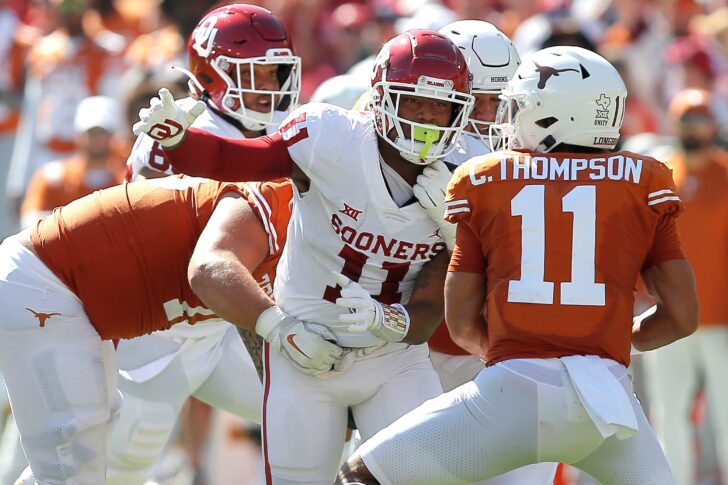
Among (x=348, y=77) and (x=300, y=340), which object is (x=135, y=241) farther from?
(x=348, y=77)

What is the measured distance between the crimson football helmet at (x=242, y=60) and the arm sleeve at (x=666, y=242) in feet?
6.00

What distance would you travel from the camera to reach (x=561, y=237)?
4.04m

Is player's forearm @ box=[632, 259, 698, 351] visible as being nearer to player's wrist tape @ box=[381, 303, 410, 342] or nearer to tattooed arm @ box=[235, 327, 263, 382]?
player's wrist tape @ box=[381, 303, 410, 342]

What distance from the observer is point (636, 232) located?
13.4 feet

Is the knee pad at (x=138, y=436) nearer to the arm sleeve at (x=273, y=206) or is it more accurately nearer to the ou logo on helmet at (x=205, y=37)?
the arm sleeve at (x=273, y=206)

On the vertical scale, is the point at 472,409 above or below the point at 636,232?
below

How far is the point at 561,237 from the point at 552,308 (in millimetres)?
195

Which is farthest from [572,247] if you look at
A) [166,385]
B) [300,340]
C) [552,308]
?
[166,385]

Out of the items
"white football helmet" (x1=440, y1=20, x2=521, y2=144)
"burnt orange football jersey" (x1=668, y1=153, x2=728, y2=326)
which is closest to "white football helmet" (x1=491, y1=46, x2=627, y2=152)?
"white football helmet" (x1=440, y1=20, x2=521, y2=144)

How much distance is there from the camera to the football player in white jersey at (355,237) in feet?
14.6

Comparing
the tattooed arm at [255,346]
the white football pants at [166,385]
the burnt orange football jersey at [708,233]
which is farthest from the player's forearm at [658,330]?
the burnt orange football jersey at [708,233]

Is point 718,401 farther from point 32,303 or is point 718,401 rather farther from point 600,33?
point 32,303

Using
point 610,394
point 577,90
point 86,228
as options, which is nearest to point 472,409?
point 610,394

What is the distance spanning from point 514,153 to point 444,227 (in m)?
0.49
